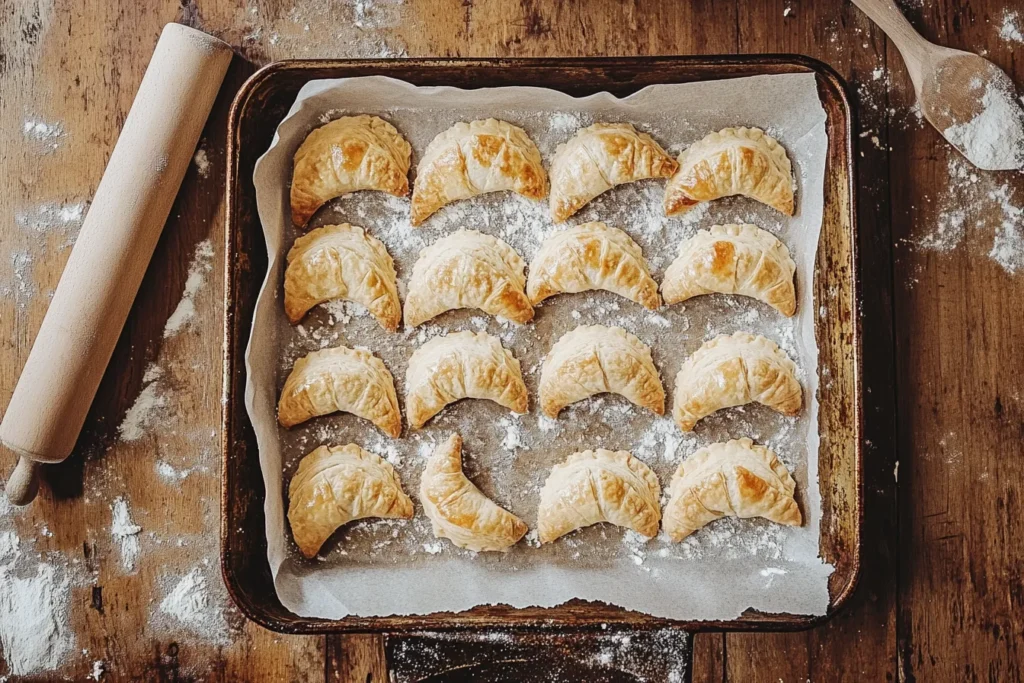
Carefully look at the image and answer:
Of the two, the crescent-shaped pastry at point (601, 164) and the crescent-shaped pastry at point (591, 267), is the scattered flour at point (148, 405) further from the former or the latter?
the crescent-shaped pastry at point (601, 164)

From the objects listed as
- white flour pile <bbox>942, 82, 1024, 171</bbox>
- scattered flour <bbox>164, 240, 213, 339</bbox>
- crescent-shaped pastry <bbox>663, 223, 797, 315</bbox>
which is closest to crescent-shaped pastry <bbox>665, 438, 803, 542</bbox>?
crescent-shaped pastry <bbox>663, 223, 797, 315</bbox>

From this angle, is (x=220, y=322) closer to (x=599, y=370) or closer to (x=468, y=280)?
(x=468, y=280)

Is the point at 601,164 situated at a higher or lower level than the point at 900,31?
lower

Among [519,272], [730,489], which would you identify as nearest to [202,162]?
[519,272]

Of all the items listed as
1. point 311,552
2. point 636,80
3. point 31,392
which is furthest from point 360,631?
point 636,80

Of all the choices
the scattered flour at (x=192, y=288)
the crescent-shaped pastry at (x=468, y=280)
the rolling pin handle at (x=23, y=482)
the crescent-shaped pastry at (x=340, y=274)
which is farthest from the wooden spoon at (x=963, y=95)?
the rolling pin handle at (x=23, y=482)

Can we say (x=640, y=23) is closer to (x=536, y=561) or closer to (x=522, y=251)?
(x=522, y=251)

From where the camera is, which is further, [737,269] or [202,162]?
[202,162]
